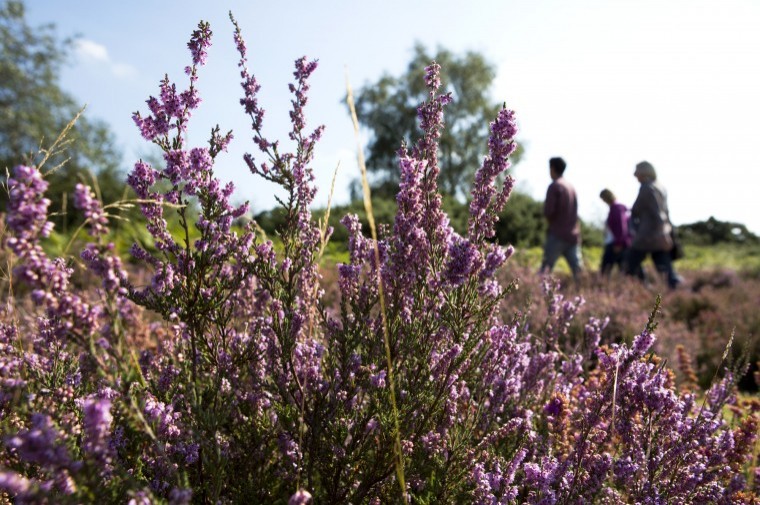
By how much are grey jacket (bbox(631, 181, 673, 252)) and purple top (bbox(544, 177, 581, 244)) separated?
3.48 feet

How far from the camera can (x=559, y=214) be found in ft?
32.2

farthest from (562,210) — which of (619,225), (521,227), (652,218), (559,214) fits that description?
(521,227)

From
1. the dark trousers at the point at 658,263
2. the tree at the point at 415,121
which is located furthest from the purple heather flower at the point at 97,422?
the tree at the point at 415,121

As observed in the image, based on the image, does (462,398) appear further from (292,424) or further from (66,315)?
(66,315)

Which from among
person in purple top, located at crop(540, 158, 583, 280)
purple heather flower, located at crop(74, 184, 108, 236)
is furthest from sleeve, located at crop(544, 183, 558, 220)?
purple heather flower, located at crop(74, 184, 108, 236)

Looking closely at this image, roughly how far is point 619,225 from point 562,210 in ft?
7.94

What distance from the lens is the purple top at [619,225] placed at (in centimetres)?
1159

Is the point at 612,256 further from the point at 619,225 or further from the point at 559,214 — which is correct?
the point at 559,214

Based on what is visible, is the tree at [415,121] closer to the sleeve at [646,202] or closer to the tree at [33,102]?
the tree at [33,102]

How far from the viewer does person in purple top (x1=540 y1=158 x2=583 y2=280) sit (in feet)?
31.9

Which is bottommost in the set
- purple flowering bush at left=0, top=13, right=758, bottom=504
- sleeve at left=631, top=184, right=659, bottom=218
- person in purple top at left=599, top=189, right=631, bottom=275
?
purple flowering bush at left=0, top=13, right=758, bottom=504

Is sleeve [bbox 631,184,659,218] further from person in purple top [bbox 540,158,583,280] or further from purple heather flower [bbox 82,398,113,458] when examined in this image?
purple heather flower [bbox 82,398,113,458]

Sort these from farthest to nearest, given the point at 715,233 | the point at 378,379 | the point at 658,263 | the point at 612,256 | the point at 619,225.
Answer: the point at 715,233 → the point at 612,256 → the point at 619,225 → the point at 658,263 → the point at 378,379

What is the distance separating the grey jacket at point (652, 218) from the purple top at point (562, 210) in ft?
3.48
